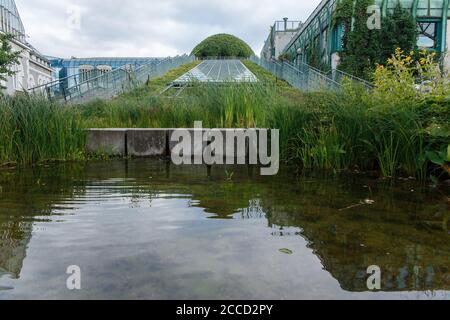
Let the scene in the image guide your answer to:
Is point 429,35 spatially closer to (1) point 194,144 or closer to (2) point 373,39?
(2) point 373,39

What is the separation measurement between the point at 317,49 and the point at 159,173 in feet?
88.9

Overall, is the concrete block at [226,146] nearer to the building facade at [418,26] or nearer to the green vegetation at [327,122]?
the green vegetation at [327,122]

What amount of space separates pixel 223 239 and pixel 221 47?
264 feet

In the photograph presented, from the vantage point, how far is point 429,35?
24328 mm

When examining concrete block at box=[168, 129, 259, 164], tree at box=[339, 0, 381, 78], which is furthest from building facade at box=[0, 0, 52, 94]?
concrete block at box=[168, 129, 259, 164]

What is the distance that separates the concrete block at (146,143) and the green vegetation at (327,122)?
552 mm

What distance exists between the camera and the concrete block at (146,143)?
6605 millimetres

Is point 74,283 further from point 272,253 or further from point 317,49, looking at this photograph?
point 317,49

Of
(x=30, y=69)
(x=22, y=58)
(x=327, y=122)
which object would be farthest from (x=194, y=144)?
(x=30, y=69)

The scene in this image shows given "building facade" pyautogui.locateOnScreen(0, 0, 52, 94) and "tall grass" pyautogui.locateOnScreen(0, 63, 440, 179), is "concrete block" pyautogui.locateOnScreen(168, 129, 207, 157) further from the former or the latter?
"building facade" pyautogui.locateOnScreen(0, 0, 52, 94)

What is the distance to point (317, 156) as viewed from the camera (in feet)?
17.6

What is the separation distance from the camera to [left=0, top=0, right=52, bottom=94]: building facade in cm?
3044

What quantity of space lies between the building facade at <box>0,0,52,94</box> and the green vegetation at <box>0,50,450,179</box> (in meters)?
19.5
